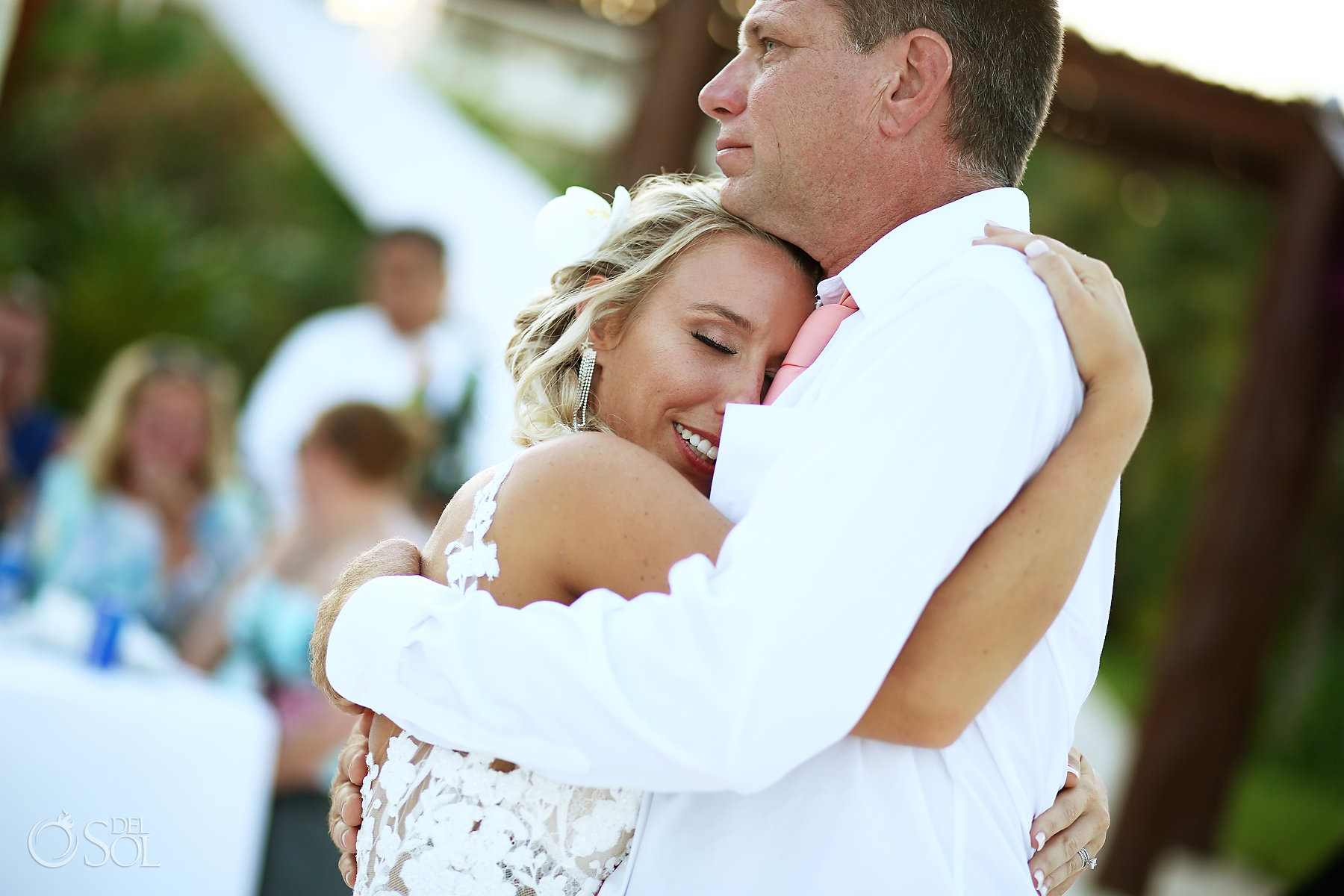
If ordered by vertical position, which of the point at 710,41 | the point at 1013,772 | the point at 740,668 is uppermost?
the point at 710,41

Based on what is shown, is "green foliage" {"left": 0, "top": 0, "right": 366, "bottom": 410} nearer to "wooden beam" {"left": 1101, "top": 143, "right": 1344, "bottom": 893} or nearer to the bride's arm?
"wooden beam" {"left": 1101, "top": 143, "right": 1344, "bottom": 893}

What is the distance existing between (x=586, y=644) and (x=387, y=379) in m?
5.28

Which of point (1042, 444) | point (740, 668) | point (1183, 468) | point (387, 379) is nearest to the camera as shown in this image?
point (740, 668)

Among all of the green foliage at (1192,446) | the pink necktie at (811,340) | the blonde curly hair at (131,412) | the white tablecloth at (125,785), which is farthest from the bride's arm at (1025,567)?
the green foliage at (1192,446)

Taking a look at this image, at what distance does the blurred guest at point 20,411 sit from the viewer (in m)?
7.06

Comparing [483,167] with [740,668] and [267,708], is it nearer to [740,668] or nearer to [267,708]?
[267,708]

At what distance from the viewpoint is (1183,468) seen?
1831 cm

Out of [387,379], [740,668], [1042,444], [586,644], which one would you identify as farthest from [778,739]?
[387,379]

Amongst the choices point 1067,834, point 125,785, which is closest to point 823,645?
point 1067,834

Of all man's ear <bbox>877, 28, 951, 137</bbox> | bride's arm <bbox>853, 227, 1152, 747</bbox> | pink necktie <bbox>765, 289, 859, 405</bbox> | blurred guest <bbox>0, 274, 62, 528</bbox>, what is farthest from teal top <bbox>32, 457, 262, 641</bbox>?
bride's arm <bbox>853, 227, 1152, 747</bbox>

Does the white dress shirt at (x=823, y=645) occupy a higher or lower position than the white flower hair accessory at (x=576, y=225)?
lower

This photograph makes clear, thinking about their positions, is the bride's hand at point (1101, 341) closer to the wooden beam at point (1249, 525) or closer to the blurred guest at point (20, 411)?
the wooden beam at point (1249, 525)

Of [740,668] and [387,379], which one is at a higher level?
[740,668]

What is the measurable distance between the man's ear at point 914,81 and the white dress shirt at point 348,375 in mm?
4552
